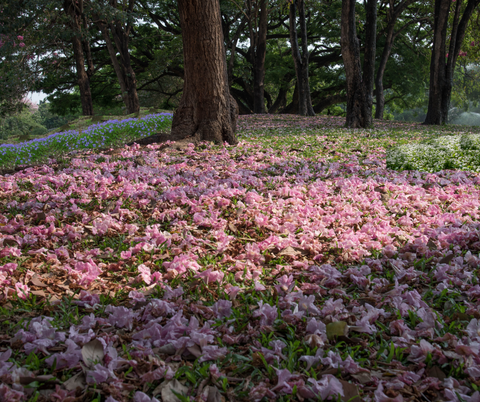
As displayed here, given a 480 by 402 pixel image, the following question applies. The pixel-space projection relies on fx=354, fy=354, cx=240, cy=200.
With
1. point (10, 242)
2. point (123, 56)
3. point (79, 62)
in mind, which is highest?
point (123, 56)

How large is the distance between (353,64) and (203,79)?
21.2ft

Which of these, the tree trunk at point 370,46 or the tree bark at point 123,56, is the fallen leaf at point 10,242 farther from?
the tree bark at point 123,56

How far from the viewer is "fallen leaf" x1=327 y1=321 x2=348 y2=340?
2.04 meters

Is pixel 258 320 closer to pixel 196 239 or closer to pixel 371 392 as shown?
pixel 371 392

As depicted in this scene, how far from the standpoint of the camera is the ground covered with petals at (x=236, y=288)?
1737 mm

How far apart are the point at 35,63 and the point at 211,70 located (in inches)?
421

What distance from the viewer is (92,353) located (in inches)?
73.5

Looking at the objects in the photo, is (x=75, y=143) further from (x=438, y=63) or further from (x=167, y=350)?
(x=438, y=63)

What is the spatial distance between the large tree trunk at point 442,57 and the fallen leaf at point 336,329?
1620 centimetres

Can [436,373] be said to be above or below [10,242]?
below

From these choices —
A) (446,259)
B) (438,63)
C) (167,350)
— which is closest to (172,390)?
(167,350)

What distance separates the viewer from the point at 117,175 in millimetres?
5164

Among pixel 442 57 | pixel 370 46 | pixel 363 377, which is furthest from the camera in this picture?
pixel 442 57

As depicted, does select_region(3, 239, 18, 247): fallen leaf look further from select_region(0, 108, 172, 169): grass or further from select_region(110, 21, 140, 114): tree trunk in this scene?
select_region(110, 21, 140, 114): tree trunk
